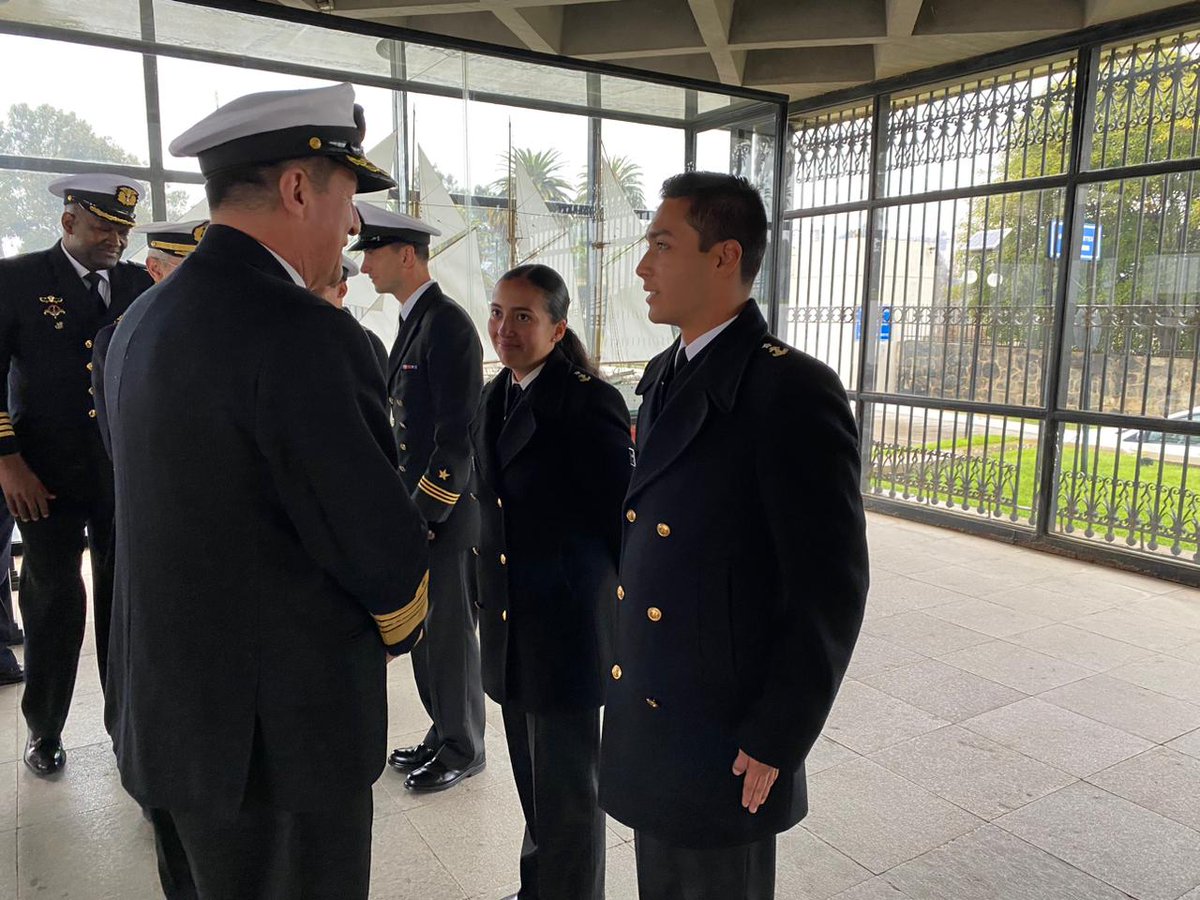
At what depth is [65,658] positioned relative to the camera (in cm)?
271

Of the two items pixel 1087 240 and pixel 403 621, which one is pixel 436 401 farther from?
pixel 1087 240

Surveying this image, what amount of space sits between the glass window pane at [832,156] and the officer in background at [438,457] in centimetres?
517

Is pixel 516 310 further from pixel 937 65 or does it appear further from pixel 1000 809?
pixel 937 65

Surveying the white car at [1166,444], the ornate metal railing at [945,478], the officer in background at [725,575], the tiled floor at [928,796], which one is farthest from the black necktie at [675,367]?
the ornate metal railing at [945,478]

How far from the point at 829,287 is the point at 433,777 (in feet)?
18.8

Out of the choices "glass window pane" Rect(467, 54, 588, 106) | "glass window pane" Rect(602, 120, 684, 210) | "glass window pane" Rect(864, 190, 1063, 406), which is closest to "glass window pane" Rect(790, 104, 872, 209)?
"glass window pane" Rect(864, 190, 1063, 406)

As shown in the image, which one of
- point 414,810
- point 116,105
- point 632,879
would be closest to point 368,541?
point 632,879

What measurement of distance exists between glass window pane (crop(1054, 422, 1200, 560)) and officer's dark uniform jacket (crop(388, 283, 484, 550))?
4563 mm

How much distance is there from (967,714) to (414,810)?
6.94 feet

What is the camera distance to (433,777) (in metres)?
2.65

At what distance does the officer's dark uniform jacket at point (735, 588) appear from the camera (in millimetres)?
1251

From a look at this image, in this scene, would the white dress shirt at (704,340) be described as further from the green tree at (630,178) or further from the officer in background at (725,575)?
the green tree at (630,178)

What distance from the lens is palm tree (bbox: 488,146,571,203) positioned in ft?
14.6

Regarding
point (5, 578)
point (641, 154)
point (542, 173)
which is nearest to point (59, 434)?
point (5, 578)
